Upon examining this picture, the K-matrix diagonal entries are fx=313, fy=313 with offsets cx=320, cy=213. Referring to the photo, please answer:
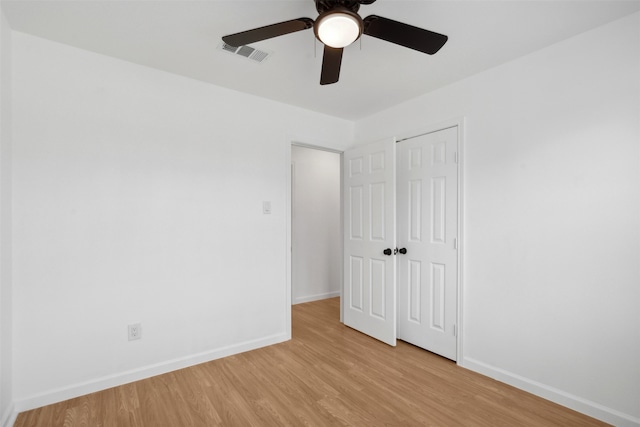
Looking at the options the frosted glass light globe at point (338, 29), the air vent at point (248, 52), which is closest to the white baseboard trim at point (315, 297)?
the air vent at point (248, 52)

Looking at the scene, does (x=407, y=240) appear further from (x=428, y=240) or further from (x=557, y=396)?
(x=557, y=396)

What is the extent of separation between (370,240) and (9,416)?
3.00 m

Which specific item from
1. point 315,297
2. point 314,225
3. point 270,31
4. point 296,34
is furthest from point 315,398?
point 314,225

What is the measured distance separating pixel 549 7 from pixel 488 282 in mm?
1887

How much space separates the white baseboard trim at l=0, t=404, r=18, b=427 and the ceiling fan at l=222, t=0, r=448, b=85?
98.6 inches

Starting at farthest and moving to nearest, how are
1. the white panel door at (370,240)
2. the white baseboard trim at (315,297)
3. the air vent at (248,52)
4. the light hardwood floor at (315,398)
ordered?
the white baseboard trim at (315,297) → the white panel door at (370,240) → the air vent at (248,52) → the light hardwood floor at (315,398)

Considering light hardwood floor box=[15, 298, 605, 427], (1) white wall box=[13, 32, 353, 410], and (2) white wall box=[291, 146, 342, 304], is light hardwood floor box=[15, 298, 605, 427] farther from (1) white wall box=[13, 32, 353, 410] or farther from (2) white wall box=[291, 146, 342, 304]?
(2) white wall box=[291, 146, 342, 304]

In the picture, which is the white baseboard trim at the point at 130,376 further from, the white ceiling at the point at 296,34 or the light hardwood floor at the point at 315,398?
the white ceiling at the point at 296,34

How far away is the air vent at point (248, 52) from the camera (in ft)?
7.31

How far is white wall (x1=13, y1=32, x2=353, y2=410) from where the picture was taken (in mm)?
2098

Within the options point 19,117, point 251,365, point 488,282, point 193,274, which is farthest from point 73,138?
point 488,282

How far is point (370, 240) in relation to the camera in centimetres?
339

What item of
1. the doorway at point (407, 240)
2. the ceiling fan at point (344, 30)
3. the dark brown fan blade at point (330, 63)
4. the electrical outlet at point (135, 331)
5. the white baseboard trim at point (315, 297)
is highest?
the ceiling fan at point (344, 30)

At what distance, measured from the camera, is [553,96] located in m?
2.18
